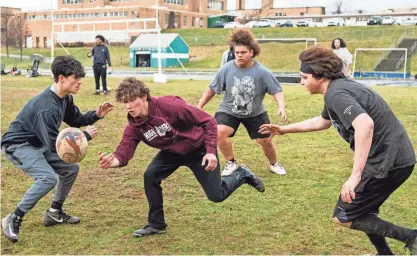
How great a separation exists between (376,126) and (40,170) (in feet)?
10.7

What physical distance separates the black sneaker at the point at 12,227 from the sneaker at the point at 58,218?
0.51m

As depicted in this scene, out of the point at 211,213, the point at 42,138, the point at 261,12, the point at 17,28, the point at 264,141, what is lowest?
the point at 211,213

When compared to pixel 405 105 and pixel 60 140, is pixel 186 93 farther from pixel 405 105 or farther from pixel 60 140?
pixel 60 140

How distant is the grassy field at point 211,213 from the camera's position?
5.03 meters

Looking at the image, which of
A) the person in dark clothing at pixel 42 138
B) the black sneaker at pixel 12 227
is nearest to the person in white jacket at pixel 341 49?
the person in dark clothing at pixel 42 138

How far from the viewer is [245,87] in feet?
24.7

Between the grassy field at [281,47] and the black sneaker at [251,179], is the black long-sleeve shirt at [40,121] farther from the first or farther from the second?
the grassy field at [281,47]

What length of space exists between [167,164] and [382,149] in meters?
2.26

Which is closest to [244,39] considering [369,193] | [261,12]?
[369,193]

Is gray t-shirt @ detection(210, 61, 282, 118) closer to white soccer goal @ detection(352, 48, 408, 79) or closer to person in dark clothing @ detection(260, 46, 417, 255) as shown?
→ person in dark clothing @ detection(260, 46, 417, 255)

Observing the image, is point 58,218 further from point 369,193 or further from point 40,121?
point 369,193

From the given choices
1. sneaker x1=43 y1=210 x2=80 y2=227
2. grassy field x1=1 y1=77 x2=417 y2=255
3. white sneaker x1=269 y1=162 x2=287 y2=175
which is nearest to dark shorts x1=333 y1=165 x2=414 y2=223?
grassy field x1=1 y1=77 x2=417 y2=255

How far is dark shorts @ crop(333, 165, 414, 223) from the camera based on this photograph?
4.13 metres

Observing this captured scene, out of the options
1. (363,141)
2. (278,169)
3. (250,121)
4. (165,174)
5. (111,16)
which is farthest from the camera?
(111,16)
